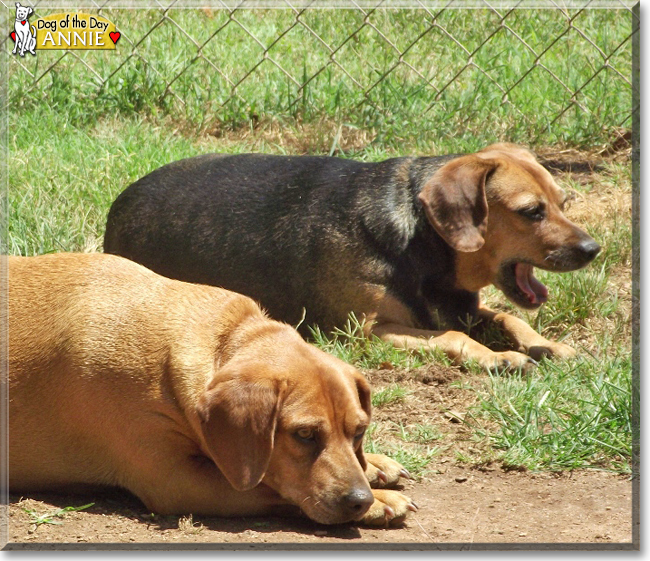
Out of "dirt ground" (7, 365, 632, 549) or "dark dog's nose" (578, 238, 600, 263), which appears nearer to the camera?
"dirt ground" (7, 365, 632, 549)

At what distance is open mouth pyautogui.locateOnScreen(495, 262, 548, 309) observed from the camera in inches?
215

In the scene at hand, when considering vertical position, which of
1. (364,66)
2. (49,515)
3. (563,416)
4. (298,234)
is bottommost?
(49,515)

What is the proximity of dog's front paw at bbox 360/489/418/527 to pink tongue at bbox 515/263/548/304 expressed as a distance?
7.06 feet

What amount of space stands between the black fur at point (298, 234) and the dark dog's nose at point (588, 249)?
0.64 m

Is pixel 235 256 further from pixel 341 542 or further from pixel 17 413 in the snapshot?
pixel 341 542

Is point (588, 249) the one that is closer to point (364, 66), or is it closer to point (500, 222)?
point (500, 222)

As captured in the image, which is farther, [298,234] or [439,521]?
[298,234]

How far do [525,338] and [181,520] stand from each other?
254 centimetres

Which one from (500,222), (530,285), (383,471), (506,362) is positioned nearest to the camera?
(383,471)

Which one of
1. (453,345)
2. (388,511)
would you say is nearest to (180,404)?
(388,511)

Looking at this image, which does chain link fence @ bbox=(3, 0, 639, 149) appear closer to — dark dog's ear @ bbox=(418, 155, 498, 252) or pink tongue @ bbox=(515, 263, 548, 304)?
pink tongue @ bbox=(515, 263, 548, 304)

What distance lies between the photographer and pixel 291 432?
3.43 m

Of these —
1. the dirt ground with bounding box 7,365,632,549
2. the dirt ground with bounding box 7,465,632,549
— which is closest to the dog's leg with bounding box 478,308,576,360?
the dirt ground with bounding box 7,365,632,549

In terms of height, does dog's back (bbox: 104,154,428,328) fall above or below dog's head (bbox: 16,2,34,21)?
below
